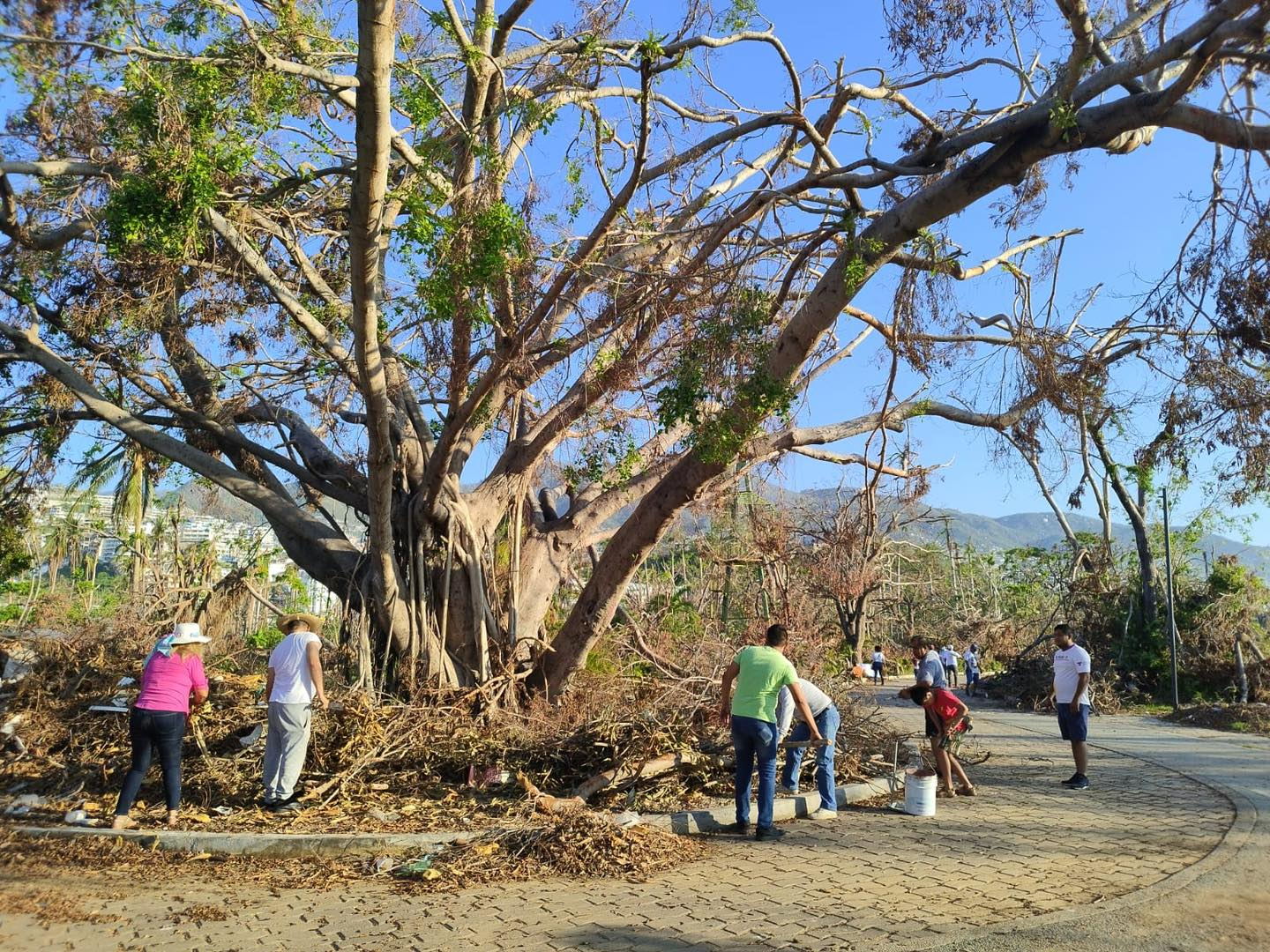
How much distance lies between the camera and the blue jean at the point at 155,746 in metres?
6.96

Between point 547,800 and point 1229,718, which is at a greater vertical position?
point 547,800

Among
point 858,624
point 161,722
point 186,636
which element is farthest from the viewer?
point 858,624

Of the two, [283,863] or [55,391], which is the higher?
[55,391]

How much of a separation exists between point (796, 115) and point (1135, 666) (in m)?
16.5

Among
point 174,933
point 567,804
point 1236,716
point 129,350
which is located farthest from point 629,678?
point 1236,716

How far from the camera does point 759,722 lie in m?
6.85

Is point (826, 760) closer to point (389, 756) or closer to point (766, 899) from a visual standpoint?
point (766, 899)

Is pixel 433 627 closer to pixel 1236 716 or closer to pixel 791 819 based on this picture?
pixel 791 819

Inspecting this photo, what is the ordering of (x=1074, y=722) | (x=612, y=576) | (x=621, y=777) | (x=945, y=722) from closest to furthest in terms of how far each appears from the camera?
(x=621, y=777), (x=945, y=722), (x=1074, y=722), (x=612, y=576)

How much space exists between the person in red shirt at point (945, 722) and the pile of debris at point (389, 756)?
74cm

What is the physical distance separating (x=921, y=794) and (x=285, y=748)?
515 centimetres

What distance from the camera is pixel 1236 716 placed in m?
15.7

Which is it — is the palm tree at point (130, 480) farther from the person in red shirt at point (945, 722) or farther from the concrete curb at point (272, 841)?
the person in red shirt at point (945, 722)

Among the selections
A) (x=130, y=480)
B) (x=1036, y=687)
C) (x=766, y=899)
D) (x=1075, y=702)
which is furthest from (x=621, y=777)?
(x=1036, y=687)
